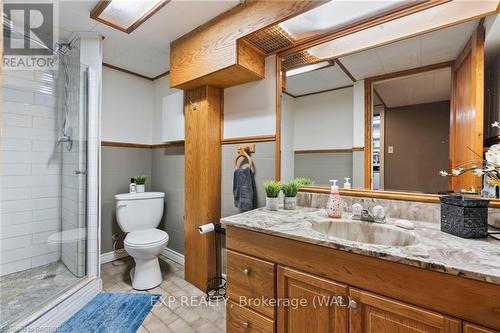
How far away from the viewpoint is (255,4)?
4.63 feet

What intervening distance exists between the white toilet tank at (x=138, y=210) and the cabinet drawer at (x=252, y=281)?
4.55 feet

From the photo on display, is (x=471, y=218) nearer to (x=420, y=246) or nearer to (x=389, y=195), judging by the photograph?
(x=420, y=246)

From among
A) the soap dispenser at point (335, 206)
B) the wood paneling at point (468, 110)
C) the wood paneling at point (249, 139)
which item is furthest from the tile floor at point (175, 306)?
the wood paneling at point (468, 110)

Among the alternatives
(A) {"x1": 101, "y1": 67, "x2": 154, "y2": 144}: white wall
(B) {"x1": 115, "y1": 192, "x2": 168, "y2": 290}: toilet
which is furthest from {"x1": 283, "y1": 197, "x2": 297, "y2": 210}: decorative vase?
(A) {"x1": 101, "y1": 67, "x2": 154, "y2": 144}: white wall

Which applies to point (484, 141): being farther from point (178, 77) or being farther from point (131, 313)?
point (131, 313)

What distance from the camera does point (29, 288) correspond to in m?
1.68

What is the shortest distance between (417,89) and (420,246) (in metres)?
0.83

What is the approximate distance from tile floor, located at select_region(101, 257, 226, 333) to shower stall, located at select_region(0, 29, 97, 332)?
13.6 inches

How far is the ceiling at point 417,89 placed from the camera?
1.17 m

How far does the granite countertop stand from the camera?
0.70 m

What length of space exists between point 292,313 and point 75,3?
223cm

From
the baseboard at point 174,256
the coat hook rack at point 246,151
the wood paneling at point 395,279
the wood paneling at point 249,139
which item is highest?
the wood paneling at point 249,139

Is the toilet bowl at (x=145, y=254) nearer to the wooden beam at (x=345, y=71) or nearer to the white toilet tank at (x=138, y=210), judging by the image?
the white toilet tank at (x=138, y=210)

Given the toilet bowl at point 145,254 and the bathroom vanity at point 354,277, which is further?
the toilet bowl at point 145,254
